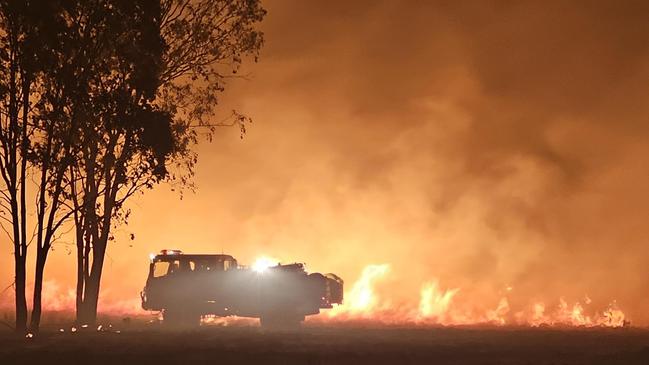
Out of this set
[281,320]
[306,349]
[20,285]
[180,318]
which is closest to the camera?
[306,349]

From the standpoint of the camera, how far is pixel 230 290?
41.0 m

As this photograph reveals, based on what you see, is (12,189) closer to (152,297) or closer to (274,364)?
(152,297)

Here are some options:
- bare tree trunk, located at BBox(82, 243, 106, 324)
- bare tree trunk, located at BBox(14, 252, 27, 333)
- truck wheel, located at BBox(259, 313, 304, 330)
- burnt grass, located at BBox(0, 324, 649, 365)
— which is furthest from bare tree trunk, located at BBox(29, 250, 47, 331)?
truck wheel, located at BBox(259, 313, 304, 330)

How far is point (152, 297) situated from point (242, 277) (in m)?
3.91

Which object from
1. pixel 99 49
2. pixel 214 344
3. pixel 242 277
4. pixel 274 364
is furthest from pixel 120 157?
pixel 274 364

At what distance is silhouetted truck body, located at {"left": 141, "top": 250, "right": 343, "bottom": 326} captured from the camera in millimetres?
40531

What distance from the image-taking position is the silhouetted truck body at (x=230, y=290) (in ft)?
133

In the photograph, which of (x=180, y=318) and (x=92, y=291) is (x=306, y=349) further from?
(x=92, y=291)

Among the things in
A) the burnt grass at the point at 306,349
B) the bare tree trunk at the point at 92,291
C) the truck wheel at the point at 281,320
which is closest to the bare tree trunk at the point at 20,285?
the burnt grass at the point at 306,349

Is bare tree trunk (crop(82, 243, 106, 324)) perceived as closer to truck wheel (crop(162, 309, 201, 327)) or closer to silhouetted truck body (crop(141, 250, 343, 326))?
silhouetted truck body (crop(141, 250, 343, 326))

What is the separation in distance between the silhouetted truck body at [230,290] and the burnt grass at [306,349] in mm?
7282

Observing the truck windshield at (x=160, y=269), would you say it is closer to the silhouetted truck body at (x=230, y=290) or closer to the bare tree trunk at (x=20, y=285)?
the silhouetted truck body at (x=230, y=290)

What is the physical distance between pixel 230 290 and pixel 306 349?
15.9 meters

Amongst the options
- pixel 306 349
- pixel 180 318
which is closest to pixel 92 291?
pixel 180 318
